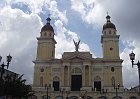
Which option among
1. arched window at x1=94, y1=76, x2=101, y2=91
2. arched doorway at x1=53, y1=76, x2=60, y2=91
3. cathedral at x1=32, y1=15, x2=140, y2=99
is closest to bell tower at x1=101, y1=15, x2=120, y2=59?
cathedral at x1=32, y1=15, x2=140, y2=99

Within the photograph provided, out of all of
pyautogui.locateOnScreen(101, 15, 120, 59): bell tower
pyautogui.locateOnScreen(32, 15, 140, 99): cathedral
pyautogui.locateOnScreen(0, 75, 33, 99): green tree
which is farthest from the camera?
pyautogui.locateOnScreen(101, 15, 120, 59): bell tower

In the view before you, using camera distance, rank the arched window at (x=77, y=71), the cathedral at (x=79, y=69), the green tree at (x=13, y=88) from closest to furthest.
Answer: the green tree at (x=13, y=88) → the cathedral at (x=79, y=69) → the arched window at (x=77, y=71)

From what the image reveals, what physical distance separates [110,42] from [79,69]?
43.6 ft

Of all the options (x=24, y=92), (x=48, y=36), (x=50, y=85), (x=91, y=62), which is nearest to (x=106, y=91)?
(x=91, y=62)

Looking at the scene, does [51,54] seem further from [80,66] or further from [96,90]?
[96,90]

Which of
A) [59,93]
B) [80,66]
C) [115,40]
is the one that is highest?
A: [115,40]

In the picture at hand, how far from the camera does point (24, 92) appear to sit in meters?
46.2

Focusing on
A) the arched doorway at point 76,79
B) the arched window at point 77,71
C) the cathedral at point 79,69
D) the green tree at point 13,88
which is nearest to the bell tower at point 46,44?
the cathedral at point 79,69

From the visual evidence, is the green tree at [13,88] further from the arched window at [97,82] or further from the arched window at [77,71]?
the arched window at [97,82]

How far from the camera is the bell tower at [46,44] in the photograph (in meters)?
89.1

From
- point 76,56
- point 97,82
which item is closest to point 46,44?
point 76,56

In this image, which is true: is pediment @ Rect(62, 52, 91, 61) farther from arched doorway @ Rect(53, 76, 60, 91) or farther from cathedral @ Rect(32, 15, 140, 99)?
arched doorway @ Rect(53, 76, 60, 91)

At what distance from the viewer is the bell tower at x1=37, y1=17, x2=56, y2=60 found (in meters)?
89.1

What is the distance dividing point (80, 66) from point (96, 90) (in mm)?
9144
